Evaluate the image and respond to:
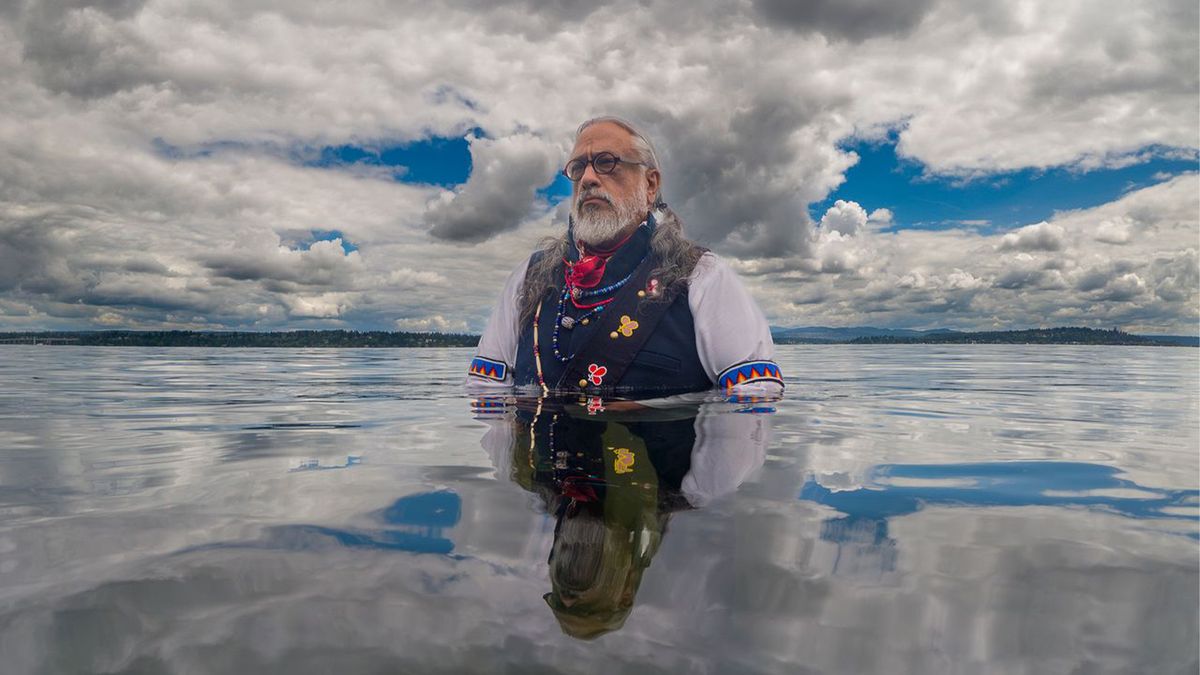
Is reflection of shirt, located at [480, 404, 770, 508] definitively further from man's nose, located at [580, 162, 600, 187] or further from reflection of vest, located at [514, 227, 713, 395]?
man's nose, located at [580, 162, 600, 187]

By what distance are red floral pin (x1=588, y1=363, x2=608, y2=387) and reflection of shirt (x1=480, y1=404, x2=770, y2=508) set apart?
27.5 inches

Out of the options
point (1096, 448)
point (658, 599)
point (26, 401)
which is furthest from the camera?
point (26, 401)

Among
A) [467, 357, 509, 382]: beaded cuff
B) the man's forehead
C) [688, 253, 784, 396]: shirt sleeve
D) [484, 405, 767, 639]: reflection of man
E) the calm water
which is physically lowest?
the calm water

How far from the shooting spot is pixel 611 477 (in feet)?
8.38

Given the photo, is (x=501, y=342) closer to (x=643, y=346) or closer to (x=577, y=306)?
(x=577, y=306)

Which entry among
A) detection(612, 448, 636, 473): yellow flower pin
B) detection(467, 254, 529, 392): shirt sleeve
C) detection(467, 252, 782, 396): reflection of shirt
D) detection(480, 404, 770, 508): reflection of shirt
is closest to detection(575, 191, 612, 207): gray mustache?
detection(467, 254, 529, 392): shirt sleeve

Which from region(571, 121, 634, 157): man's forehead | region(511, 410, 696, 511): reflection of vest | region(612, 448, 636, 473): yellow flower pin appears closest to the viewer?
region(511, 410, 696, 511): reflection of vest

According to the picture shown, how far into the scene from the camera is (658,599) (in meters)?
1.45

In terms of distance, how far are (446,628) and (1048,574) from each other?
150 centimetres

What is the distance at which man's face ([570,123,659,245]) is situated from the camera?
18.0 ft

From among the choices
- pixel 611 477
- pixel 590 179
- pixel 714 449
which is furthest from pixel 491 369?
pixel 611 477

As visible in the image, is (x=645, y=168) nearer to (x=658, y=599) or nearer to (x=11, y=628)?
(x=658, y=599)

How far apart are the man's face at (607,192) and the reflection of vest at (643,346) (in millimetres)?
254

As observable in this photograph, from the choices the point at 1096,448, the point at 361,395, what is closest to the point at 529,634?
the point at 1096,448
